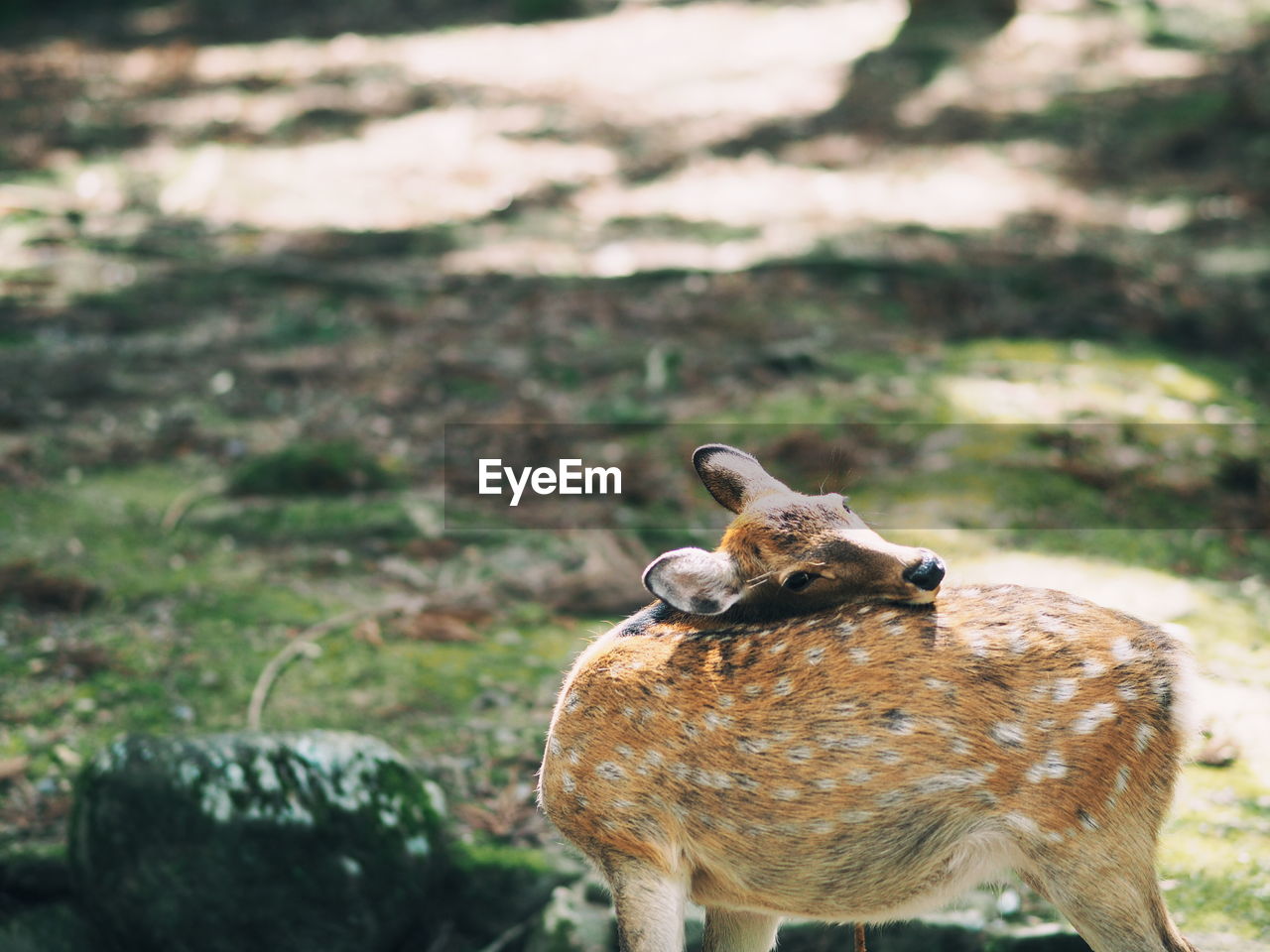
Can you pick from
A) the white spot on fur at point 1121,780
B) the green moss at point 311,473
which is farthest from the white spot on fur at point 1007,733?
the green moss at point 311,473

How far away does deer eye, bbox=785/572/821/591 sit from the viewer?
3.19 metres

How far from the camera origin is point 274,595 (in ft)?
20.8

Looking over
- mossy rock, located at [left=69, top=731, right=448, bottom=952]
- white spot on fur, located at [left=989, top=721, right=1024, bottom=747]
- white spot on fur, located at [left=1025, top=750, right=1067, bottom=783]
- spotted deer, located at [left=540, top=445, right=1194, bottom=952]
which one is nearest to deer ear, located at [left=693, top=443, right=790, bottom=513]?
spotted deer, located at [left=540, top=445, right=1194, bottom=952]

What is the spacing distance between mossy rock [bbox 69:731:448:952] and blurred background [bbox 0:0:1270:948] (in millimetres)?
406

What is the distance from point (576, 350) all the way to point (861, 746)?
7.21 meters

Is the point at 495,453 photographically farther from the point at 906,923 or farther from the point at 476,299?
the point at 906,923

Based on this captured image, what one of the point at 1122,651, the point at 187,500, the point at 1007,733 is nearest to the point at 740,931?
the point at 1007,733

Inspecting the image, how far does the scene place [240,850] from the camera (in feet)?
13.8

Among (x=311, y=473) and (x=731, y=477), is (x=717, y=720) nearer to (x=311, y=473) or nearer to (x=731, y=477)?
(x=731, y=477)

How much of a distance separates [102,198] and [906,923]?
483 inches

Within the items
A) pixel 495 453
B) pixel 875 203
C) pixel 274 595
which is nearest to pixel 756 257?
pixel 875 203

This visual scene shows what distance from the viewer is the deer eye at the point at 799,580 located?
3191 millimetres

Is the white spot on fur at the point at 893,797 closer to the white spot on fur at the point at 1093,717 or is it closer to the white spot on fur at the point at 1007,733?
the white spot on fur at the point at 1007,733

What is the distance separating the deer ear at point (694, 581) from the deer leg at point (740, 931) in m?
0.94
